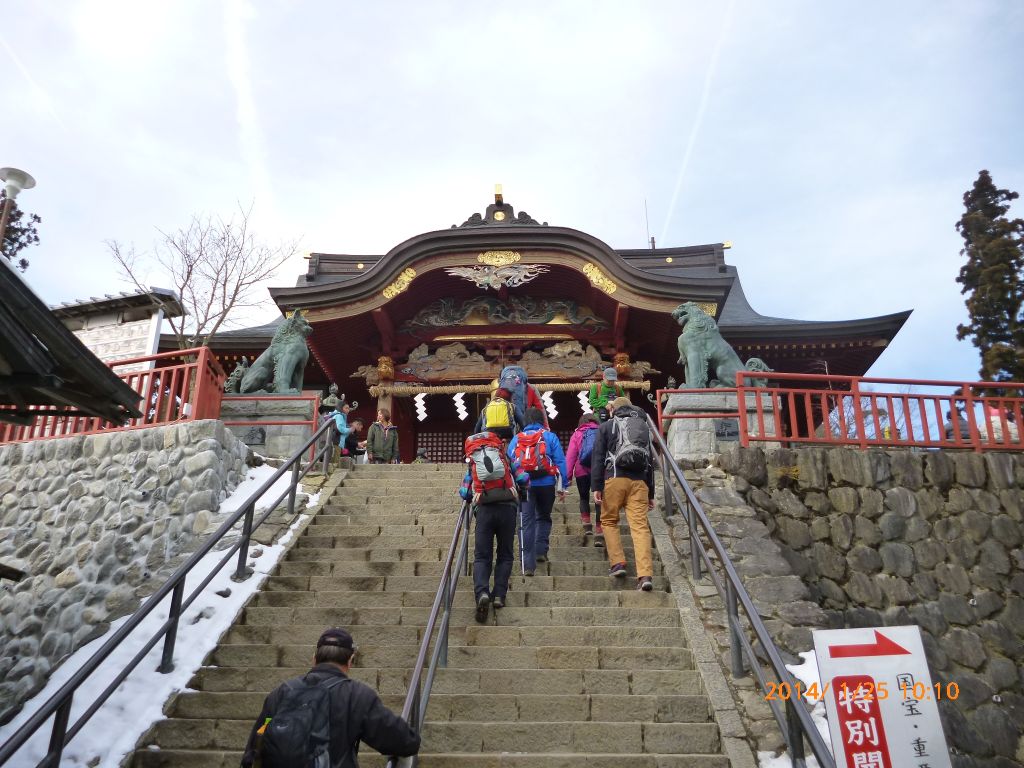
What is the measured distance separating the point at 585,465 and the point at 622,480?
1.14m

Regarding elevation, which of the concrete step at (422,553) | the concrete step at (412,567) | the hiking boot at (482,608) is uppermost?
the concrete step at (422,553)

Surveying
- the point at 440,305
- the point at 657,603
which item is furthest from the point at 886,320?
the point at 657,603

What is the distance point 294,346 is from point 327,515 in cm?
408

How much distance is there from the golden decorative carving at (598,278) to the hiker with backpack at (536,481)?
668 cm

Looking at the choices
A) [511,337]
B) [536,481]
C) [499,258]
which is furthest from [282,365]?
[536,481]

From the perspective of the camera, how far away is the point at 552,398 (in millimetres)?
15727

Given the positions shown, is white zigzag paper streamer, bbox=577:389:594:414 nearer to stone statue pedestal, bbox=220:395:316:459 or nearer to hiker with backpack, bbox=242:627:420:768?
stone statue pedestal, bbox=220:395:316:459

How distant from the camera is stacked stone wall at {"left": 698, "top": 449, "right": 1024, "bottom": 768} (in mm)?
6820

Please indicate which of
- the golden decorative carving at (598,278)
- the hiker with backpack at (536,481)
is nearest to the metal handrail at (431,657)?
the hiker with backpack at (536,481)

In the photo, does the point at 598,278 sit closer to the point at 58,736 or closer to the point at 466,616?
the point at 466,616

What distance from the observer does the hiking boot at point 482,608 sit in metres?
5.26

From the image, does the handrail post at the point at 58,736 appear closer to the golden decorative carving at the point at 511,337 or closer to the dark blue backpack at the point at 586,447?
the dark blue backpack at the point at 586,447

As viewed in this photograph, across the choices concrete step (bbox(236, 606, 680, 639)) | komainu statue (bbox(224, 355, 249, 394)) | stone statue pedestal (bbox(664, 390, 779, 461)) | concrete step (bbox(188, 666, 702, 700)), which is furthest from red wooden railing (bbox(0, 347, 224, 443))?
stone statue pedestal (bbox(664, 390, 779, 461))

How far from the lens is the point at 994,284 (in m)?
15.3
